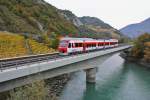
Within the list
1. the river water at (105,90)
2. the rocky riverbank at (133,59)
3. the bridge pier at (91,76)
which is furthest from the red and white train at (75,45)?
the rocky riverbank at (133,59)

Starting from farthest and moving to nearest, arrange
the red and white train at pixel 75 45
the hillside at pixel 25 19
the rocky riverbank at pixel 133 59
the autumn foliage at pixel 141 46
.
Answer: the autumn foliage at pixel 141 46 → the rocky riverbank at pixel 133 59 → the hillside at pixel 25 19 → the red and white train at pixel 75 45

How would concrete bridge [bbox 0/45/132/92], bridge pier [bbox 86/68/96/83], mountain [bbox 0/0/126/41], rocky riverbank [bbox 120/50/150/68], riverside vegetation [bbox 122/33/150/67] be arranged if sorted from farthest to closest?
1. riverside vegetation [bbox 122/33/150/67]
2. rocky riverbank [bbox 120/50/150/68]
3. mountain [bbox 0/0/126/41]
4. bridge pier [bbox 86/68/96/83]
5. concrete bridge [bbox 0/45/132/92]

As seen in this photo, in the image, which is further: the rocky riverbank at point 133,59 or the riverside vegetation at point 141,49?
the riverside vegetation at point 141,49

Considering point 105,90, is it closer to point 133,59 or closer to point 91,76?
point 91,76

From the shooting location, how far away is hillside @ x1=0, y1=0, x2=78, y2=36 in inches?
3572

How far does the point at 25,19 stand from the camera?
109938 mm

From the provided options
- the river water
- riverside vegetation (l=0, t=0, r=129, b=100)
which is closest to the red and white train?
riverside vegetation (l=0, t=0, r=129, b=100)

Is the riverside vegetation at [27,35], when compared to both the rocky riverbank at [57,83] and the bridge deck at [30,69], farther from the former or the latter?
the bridge deck at [30,69]

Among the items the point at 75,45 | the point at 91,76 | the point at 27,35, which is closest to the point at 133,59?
the point at 27,35

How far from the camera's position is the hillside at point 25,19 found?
9072cm

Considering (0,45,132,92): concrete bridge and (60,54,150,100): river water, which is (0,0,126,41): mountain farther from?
(0,45,132,92): concrete bridge

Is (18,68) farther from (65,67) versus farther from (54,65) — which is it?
(65,67)

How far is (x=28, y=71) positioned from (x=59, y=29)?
106 meters

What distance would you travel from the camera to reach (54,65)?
34.2 m
